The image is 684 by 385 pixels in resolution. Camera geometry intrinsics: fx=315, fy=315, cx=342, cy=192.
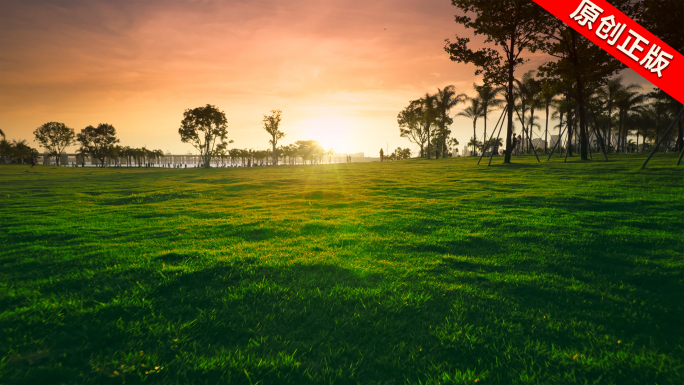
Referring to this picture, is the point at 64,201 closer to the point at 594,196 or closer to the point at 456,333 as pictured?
the point at 456,333

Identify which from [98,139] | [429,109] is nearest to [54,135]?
[98,139]

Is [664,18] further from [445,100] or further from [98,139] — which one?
[98,139]

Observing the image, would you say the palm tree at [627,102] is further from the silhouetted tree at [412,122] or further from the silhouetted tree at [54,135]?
the silhouetted tree at [54,135]

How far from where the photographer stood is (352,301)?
423 cm

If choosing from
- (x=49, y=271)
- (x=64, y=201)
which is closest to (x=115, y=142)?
(x=64, y=201)

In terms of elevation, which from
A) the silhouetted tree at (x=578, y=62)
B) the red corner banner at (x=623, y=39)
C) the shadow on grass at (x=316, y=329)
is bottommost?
the shadow on grass at (x=316, y=329)

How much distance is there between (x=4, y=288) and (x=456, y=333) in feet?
20.5

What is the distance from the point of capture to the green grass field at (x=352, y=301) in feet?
10.0

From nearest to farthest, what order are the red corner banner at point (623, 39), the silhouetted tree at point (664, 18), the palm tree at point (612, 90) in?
the red corner banner at point (623, 39) → the silhouetted tree at point (664, 18) → the palm tree at point (612, 90)

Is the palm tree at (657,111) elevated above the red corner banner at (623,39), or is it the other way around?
the palm tree at (657,111)

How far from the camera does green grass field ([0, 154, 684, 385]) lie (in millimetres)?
3053

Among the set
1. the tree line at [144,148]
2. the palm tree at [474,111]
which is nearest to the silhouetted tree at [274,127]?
the tree line at [144,148]

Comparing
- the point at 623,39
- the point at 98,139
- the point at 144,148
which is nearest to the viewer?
the point at 623,39

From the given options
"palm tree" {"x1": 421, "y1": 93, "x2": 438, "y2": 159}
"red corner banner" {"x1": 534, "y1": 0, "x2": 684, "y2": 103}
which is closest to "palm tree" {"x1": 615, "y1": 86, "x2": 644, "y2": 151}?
"palm tree" {"x1": 421, "y1": 93, "x2": 438, "y2": 159}
